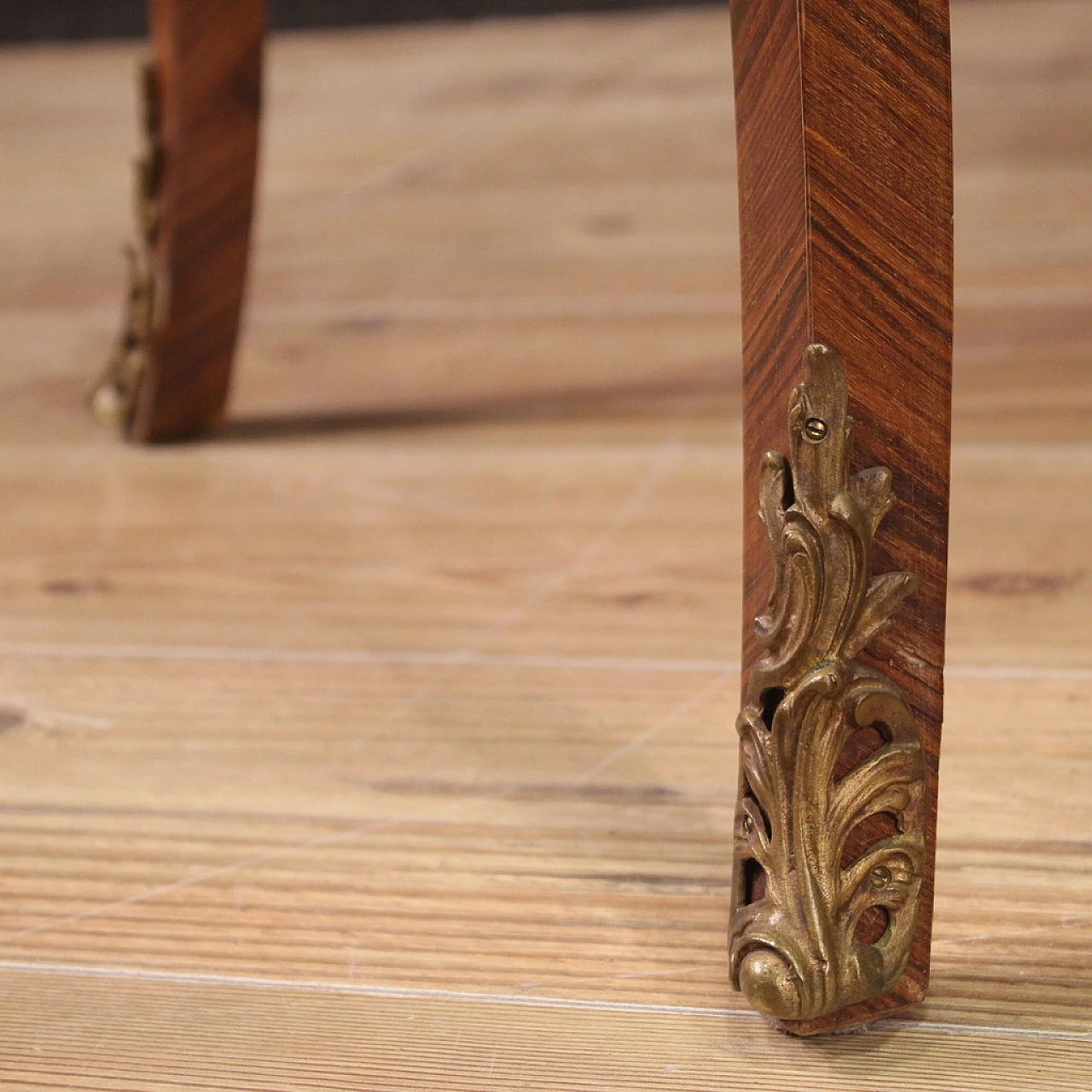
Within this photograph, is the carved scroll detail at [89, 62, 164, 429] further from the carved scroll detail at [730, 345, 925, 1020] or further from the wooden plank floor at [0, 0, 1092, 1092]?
the carved scroll detail at [730, 345, 925, 1020]

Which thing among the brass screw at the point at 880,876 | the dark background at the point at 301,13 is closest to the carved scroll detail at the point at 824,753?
the brass screw at the point at 880,876

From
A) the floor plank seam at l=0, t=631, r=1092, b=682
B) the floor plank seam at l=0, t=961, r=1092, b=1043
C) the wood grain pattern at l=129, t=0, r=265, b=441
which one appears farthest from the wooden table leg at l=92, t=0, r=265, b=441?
the floor plank seam at l=0, t=961, r=1092, b=1043

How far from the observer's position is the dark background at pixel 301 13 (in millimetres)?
1579

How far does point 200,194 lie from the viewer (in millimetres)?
623

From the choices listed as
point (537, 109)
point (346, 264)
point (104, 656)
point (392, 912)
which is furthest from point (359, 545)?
point (537, 109)

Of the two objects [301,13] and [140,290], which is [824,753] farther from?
[301,13]

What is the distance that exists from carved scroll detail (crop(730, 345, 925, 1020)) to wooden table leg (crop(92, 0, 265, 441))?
39 centimetres

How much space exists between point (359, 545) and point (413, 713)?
0.13m

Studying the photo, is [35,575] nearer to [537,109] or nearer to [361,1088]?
[361,1088]

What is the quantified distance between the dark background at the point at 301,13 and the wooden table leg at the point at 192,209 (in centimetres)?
100

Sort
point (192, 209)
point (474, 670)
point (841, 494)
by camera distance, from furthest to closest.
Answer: point (192, 209) → point (474, 670) → point (841, 494)

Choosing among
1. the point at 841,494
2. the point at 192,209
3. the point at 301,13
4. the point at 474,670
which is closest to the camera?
the point at 841,494

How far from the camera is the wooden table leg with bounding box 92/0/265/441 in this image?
1.99ft

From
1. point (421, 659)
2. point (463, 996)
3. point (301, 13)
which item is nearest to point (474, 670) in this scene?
point (421, 659)
